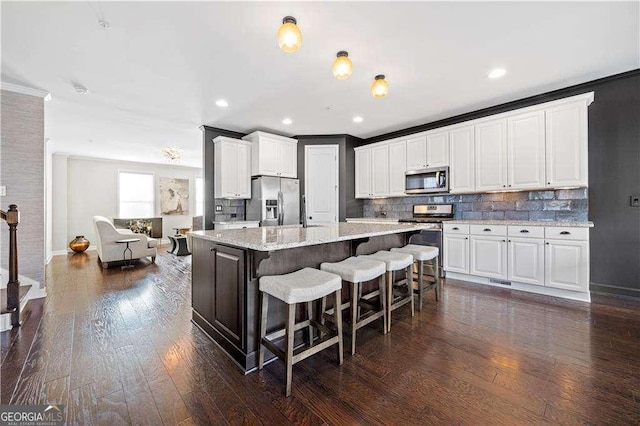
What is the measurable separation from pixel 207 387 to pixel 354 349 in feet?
3.34

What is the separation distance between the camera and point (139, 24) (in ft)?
7.09

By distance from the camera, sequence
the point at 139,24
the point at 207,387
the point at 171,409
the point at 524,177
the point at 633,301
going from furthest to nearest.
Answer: the point at 524,177
the point at 633,301
the point at 139,24
the point at 207,387
the point at 171,409

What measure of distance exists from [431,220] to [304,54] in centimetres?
307

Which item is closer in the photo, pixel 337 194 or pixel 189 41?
pixel 189 41

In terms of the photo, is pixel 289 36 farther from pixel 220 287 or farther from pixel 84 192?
pixel 84 192

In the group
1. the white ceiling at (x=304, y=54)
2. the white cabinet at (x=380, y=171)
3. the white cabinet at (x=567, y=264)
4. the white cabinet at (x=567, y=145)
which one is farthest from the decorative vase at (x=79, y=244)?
the white cabinet at (x=567, y=145)

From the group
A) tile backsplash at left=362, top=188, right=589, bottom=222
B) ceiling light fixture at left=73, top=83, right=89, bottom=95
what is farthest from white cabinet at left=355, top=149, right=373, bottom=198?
ceiling light fixture at left=73, top=83, right=89, bottom=95

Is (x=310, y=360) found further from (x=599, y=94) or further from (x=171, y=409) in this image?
(x=599, y=94)

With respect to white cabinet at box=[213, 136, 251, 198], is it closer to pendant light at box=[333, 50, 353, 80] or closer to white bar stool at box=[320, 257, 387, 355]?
pendant light at box=[333, 50, 353, 80]

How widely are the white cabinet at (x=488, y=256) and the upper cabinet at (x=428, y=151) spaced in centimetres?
138

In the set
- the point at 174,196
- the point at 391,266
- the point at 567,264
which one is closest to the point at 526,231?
the point at 567,264

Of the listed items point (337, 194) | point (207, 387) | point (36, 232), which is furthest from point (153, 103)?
point (207, 387)

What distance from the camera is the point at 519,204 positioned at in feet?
12.8

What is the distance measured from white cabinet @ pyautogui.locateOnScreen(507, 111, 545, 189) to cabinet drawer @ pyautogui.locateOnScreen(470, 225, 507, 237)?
65cm
